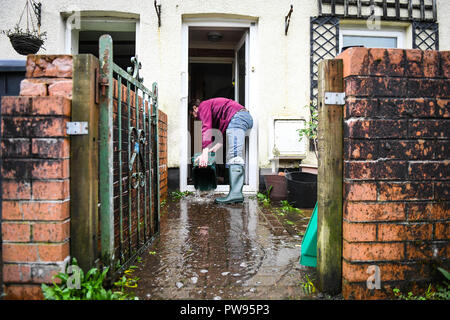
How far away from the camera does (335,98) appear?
1535 mm

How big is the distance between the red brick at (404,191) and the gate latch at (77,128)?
152 centimetres

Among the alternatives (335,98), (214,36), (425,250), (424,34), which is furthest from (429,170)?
(214,36)

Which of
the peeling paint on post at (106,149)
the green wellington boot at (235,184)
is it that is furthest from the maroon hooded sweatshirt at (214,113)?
the peeling paint on post at (106,149)

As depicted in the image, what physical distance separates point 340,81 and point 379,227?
30.9 inches

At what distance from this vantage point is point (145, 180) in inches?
92.6

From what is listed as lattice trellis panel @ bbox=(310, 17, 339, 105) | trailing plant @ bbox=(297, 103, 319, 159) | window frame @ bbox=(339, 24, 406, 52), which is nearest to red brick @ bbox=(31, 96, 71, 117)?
trailing plant @ bbox=(297, 103, 319, 159)

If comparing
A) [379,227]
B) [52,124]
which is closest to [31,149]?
[52,124]

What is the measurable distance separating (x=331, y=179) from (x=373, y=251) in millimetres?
418

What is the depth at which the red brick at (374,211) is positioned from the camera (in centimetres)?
149

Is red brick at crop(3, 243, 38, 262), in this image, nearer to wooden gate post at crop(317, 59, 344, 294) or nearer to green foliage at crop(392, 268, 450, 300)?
wooden gate post at crop(317, 59, 344, 294)

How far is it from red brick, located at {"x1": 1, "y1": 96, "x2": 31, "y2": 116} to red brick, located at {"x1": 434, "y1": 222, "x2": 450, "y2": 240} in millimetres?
2128

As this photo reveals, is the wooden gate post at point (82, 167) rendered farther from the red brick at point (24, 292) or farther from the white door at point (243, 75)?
the white door at point (243, 75)

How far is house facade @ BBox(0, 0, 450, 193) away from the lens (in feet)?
15.2
